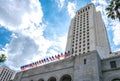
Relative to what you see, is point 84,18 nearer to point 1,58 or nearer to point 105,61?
point 105,61

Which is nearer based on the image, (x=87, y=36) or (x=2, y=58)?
(x=2, y=58)

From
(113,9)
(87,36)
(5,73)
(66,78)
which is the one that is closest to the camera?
(113,9)

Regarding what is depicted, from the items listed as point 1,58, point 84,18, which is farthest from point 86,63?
point 84,18

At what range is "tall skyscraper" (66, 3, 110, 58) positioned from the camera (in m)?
62.0

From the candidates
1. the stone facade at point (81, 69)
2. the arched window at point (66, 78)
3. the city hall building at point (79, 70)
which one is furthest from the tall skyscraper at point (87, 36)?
the arched window at point (66, 78)

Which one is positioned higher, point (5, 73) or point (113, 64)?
point (5, 73)

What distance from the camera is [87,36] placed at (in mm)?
66938

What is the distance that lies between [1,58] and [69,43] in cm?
4933

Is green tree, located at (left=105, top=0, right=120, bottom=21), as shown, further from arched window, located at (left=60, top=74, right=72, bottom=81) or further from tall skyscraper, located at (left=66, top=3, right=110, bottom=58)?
tall skyscraper, located at (left=66, top=3, right=110, bottom=58)

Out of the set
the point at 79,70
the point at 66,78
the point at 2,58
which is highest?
the point at 2,58

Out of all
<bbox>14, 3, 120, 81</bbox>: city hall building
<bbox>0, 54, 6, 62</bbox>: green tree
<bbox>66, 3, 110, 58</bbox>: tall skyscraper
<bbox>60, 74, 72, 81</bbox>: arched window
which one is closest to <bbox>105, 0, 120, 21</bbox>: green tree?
<bbox>14, 3, 120, 81</bbox>: city hall building

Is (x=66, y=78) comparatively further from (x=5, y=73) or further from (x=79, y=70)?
(x=5, y=73)

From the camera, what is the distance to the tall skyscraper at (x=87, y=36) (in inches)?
2440

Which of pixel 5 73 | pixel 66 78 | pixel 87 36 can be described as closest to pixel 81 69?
pixel 66 78
